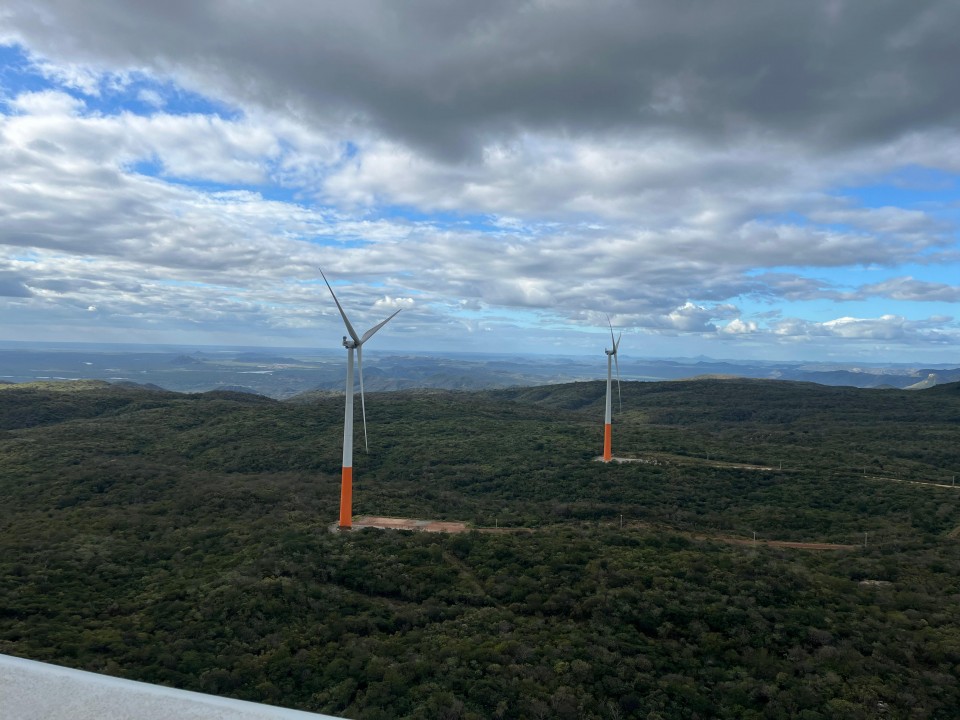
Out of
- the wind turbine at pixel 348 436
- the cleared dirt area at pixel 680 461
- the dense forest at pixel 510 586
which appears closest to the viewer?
the dense forest at pixel 510 586

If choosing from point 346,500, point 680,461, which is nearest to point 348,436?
point 346,500

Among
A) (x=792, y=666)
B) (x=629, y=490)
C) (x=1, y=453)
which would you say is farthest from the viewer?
(x=1, y=453)

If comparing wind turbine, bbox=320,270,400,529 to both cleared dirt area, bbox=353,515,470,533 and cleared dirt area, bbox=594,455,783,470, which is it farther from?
cleared dirt area, bbox=594,455,783,470

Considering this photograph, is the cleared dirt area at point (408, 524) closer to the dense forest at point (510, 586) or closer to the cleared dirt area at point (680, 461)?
the dense forest at point (510, 586)

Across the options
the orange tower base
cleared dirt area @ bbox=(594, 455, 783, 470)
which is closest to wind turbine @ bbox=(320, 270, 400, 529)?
the orange tower base

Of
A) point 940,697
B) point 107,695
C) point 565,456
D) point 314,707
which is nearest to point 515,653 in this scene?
point 314,707

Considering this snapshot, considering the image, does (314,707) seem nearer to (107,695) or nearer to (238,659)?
(238,659)

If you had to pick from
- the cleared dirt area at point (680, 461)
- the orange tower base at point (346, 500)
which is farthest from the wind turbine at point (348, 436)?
the cleared dirt area at point (680, 461)

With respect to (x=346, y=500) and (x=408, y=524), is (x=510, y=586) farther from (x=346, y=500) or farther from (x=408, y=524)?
(x=408, y=524)
